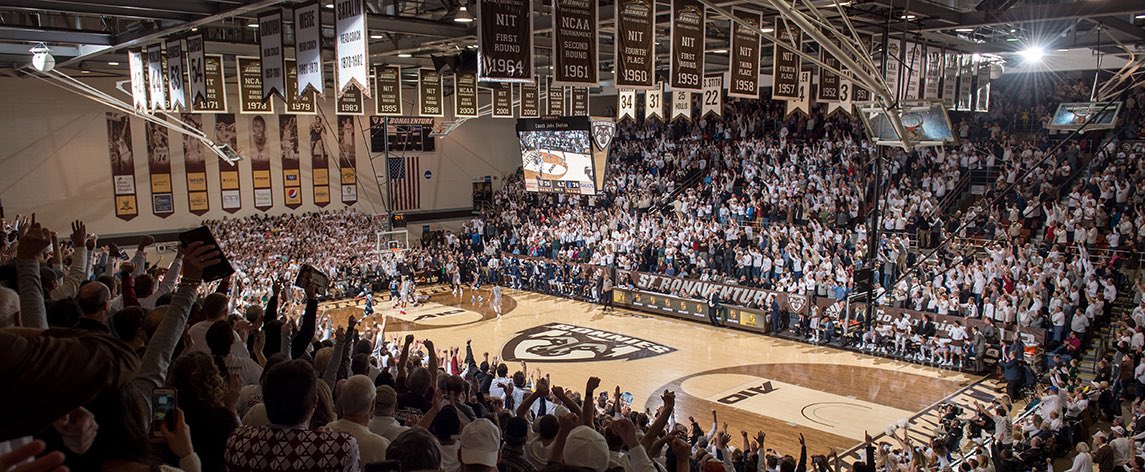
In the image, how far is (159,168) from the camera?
28828 millimetres

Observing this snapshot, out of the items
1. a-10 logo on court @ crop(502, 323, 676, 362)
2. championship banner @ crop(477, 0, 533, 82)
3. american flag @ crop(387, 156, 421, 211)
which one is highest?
championship banner @ crop(477, 0, 533, 82)

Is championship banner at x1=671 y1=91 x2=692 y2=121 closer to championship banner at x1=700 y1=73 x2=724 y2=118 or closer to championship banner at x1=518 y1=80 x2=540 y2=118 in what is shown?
championship banner at x1=700 y1=73 x2=724 y2=118

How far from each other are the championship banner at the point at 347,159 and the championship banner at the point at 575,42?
2338 centimetres

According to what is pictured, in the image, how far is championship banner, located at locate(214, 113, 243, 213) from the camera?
2966cm

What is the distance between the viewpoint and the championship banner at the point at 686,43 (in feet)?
39.8

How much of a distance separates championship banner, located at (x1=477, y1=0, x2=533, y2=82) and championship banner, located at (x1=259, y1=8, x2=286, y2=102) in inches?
158

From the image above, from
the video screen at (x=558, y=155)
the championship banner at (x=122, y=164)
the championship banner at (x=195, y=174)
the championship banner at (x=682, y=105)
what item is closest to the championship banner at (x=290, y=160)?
the championship banner at (x=195, y=174)

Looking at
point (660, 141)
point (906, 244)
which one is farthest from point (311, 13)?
point (660, 141)

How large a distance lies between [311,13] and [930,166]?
19.3 meters

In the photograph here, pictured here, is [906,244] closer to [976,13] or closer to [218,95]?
[976,13]

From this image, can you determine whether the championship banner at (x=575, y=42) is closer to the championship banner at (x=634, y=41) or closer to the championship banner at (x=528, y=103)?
the championship banner at (x=634, y=41)

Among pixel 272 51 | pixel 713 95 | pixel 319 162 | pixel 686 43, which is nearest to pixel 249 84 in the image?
pixel 272 51

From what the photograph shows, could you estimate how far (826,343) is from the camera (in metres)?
20.2

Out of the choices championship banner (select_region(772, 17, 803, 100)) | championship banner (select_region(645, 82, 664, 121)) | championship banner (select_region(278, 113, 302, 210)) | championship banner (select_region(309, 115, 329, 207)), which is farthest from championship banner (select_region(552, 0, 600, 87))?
championship banner (select_region(309, 115, 329, 207))
